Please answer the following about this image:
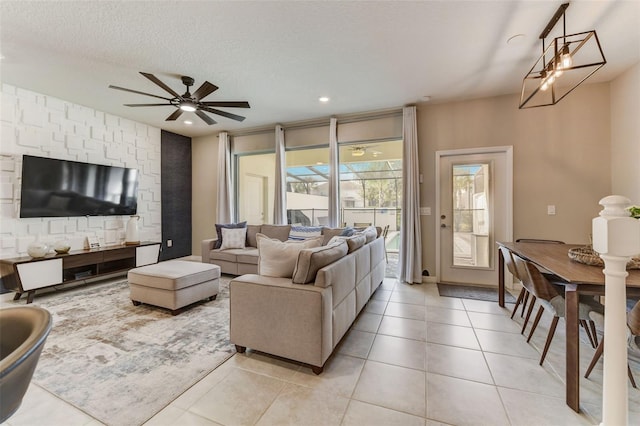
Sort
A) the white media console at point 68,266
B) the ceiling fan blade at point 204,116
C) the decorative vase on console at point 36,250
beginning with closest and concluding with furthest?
1. the white media console at point 68,266
2. the decorative vase on console at point 36,250
3. the ceiling fan blade at point 204,116

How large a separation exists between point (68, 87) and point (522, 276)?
5677 millimetres

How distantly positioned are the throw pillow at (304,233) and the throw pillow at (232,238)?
0.95 meters

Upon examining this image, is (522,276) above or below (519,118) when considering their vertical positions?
below

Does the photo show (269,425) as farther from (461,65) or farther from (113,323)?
(461,65)

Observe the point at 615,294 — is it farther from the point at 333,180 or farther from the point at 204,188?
the point at 204,188

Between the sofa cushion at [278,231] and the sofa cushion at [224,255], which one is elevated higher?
the sofa cushion at [278,231]

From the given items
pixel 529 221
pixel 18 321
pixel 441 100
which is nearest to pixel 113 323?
pixel 18 321

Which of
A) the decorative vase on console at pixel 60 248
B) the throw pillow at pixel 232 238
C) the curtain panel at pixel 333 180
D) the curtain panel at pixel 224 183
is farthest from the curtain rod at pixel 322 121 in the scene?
the decorative vase on console at pixel 60 248

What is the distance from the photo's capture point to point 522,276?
220cm

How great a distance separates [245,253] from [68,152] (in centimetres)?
309

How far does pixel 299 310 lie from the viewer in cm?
191

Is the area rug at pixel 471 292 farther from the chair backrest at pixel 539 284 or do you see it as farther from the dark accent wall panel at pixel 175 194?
the dark accent wall panel at pixel 175 194

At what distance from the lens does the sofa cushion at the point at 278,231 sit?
4.68m

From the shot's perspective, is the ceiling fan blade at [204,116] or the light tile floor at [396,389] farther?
the ceiling fan blade at [204,116]
